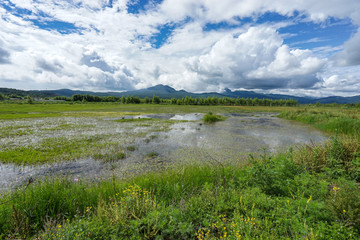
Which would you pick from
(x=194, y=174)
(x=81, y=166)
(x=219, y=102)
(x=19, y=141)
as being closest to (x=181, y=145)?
(x=194, y=174)

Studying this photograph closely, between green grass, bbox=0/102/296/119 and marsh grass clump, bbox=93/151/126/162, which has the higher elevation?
green grass, bbox=0/102/296/119

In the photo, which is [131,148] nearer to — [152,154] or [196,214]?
[152,154]

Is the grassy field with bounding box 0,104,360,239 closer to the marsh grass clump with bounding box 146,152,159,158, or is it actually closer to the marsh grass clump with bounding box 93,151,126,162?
the marsh grass clump with bounding box 93,151,126,162

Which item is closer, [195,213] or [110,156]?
[195,213]

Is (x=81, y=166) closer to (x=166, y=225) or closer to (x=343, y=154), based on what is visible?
(x=166, y=225)

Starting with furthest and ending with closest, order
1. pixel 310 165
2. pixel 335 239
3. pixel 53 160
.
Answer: pixel 53 160
pixel 310 165
pixel 335 239

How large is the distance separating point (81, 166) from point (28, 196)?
4.14m

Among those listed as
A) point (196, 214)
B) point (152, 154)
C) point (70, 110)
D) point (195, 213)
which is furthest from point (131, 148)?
point (70, 110)

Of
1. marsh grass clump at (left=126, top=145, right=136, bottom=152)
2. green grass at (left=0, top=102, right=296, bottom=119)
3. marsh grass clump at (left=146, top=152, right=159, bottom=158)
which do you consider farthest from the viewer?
green grass at (left=0, top=102, right=296, bottom=119)

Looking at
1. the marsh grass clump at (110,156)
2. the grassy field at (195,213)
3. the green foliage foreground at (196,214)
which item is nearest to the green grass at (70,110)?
the marsh grass clump at (110,156)

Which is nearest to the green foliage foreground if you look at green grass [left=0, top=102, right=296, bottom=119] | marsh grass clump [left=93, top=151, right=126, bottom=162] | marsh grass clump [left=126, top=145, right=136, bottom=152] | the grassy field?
the grassy field

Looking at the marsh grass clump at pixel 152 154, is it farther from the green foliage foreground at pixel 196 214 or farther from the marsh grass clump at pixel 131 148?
the green foliage foreground at pixel 196 214

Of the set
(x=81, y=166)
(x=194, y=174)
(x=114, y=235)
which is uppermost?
(x=114, y=235)

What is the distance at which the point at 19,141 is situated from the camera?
39.1 feet
